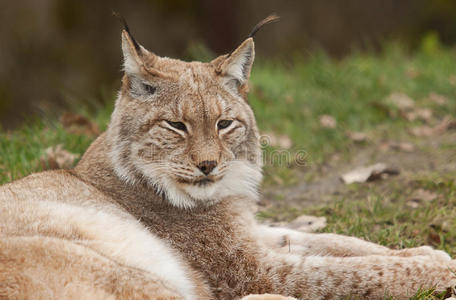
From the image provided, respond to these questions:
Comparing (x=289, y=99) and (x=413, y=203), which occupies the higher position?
(x=289, y=99)

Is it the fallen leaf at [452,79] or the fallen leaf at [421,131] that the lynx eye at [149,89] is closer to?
the fallen leaf at [421,131]

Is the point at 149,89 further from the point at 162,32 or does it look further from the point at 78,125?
the point at 162,32

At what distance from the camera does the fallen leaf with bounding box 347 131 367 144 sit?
6121 millimetres

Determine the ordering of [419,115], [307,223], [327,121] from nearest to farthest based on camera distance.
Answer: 1. [307,223]
2. [327,121]
3. [419,115]

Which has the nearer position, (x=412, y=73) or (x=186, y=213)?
(x=186, y=213)

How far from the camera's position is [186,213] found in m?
3.39

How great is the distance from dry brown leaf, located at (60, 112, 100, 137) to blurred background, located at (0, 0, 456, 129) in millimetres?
2337

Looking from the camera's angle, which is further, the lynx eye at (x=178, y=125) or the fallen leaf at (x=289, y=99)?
the fallen leaf at (x=289, y=99)

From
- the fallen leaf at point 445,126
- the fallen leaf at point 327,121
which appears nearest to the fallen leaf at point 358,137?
the fallen leaf at point 327,121

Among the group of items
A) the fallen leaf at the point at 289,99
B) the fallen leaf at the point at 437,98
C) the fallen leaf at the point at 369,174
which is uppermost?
the fallen leaf at the point at 437,98

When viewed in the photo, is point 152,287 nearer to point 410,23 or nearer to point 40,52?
point 40,52

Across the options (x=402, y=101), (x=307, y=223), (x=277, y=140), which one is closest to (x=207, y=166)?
(x=307, y=223)

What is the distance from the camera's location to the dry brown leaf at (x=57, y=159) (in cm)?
475

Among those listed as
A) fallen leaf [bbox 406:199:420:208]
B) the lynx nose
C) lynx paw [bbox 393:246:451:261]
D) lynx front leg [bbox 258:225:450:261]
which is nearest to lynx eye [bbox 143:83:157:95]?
the lynx nose
